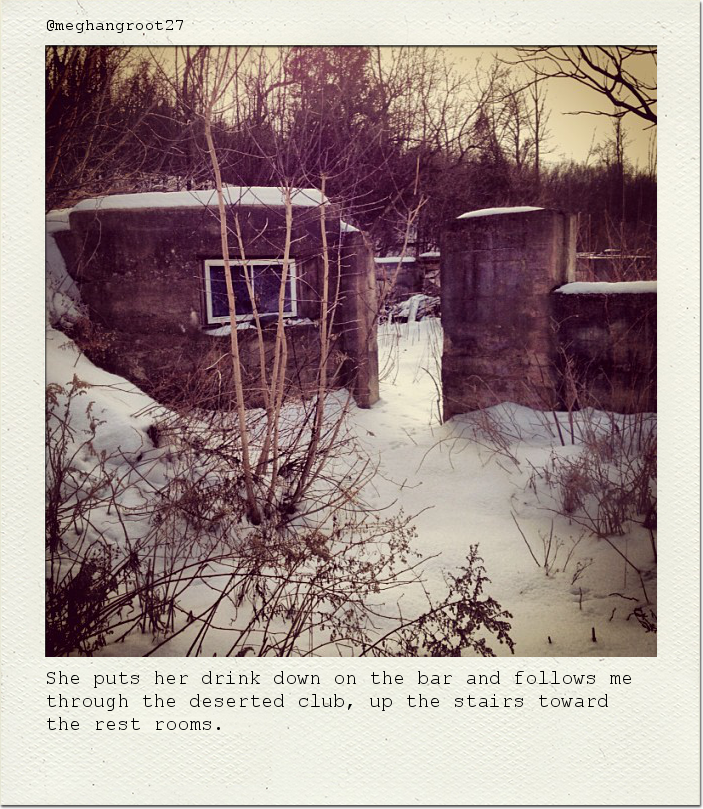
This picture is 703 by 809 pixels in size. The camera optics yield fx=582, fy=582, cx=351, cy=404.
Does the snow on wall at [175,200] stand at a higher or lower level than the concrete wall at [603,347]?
higher

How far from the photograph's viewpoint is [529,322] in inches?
194

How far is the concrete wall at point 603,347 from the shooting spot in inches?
164

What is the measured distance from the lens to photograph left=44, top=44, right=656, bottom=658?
2.53m

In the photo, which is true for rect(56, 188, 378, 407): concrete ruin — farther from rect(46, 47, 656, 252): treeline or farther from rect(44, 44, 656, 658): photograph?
rect(46, 47, 656, 252): treeline

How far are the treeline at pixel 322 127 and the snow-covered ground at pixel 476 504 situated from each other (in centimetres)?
77

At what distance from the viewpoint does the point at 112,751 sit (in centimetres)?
213

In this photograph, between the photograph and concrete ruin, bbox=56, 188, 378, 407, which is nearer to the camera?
the photograph

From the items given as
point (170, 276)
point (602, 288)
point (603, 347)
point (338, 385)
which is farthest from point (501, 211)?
point (170, 276)

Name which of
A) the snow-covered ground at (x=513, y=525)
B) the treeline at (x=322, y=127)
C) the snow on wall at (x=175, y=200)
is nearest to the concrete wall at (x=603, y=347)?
the snow-covered ground at (x=513, y=525)

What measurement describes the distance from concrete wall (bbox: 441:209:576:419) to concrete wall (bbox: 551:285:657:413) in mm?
148

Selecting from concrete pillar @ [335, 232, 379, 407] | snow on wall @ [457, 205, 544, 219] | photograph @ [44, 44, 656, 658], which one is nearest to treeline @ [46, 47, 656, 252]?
photograph @ [44, 44, 656, 658]

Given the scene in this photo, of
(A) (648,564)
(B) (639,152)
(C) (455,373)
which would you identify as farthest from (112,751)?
(C) (455,373)

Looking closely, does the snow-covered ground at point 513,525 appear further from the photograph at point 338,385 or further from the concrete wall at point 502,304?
the concrete wall at point 502,304
